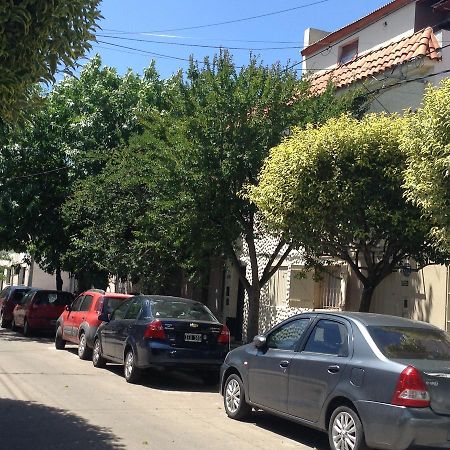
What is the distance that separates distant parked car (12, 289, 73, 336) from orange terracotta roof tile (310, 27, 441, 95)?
1071cm

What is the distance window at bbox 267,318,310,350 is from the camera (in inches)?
328

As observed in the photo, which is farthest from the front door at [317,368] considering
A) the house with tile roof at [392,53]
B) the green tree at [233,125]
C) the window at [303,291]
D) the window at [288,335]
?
the window at [303,291]

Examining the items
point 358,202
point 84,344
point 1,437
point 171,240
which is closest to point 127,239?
point 171,240

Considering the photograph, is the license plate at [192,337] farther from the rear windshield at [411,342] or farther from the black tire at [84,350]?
the rear windshield at [411,342]

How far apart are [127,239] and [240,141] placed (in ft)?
22.3

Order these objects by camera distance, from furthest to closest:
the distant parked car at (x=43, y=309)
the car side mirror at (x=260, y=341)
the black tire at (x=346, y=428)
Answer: the distant parked car at (x=43, y=309) → the car side mirror at (x=260, y=341) → the black tire at (x=346, y=428)

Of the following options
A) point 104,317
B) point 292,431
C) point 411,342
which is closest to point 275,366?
point 292,431

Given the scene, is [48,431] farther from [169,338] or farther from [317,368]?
[169,338]

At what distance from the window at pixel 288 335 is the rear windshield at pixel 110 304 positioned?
7.37m

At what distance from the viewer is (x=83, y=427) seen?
8.31m

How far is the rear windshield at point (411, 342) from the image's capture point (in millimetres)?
7051

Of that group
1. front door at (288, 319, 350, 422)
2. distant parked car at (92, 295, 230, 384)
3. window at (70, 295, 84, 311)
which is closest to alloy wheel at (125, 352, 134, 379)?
distant parked car at (92, 295, 230, 384)

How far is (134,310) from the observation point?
12969mm

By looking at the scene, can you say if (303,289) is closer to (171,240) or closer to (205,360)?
(171,240)
